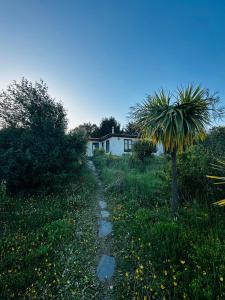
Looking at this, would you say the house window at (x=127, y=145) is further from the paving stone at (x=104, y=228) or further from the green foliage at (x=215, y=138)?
the paving stone at (x=104, y=228)

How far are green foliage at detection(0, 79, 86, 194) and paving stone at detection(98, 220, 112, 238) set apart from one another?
13.9ft

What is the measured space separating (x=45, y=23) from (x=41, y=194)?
7.80 m

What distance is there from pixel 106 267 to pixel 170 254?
1.48 metres

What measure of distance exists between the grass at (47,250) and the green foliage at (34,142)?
1566 millimetres

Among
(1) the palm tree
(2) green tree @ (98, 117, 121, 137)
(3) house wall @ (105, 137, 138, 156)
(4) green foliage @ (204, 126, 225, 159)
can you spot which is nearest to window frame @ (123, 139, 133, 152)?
(3) house wall @ (105, 137, 138, 156)

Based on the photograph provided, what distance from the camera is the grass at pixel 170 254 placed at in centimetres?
304

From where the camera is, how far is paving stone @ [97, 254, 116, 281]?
13.2 feet

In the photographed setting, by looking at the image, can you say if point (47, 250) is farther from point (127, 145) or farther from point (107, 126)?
point (107, 126)

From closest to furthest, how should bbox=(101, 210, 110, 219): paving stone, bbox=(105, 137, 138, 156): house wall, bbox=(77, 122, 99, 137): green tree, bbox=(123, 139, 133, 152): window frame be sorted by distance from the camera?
bbox=(101, 210, 110, 219): paving stone < bbox=(105, 137, 138, 156): house wall < bbox=(123, 139, 133, 152): window frame < bbox=(77, 122, 99, 137): green tree

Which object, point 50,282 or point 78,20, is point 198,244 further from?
point 78,20

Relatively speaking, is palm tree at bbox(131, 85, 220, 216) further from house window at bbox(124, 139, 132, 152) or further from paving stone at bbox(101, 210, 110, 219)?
house window at bbox(124, 139, 132, 152)

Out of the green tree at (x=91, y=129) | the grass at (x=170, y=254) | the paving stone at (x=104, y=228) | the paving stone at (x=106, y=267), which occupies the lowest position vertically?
the paving stone at (x=106, y=267)

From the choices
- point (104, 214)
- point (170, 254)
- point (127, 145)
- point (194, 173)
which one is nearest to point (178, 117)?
point (194, 173)

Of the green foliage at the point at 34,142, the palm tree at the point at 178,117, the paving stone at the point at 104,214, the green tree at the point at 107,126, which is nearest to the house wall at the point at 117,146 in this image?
the green foliage at the point at 34,142
